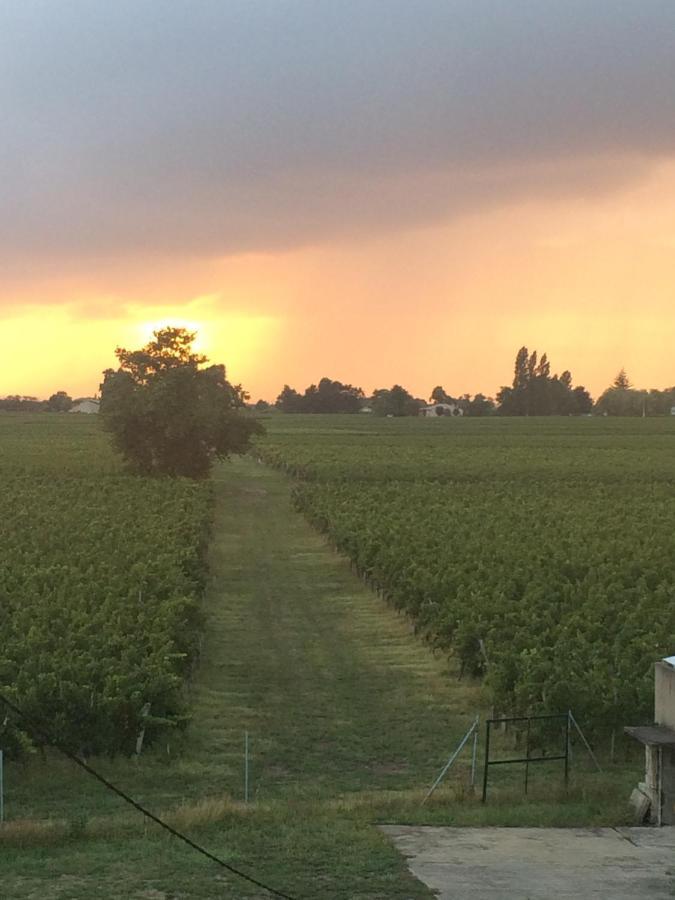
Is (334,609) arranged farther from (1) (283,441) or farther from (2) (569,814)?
(1) (283,441)

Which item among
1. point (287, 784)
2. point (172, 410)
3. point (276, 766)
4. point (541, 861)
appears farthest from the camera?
point (172, 410)

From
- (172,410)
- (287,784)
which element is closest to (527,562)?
(287,784)

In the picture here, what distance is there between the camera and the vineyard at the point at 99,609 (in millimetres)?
20906

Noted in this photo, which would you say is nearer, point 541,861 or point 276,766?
point 541,861

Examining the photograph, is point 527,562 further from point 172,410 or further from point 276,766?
point 172,410

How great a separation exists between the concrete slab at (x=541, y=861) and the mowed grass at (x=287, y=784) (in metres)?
0.48

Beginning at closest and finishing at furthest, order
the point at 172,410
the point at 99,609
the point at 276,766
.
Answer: the point at 276,766 < the point at 99,609 < the point at 172,410

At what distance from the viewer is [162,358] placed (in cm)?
8162

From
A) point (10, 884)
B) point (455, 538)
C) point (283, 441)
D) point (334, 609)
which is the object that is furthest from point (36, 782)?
point (283, 441)

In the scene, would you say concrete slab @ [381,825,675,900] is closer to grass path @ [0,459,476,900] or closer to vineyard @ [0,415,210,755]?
grass path @ [0,459,476,900]

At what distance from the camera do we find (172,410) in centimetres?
7825

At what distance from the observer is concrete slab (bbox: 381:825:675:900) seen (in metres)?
13.8

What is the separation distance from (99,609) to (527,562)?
14.7 m

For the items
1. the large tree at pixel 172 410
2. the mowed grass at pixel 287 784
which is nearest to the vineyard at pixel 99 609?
the mowed grass at pixel 287 784
